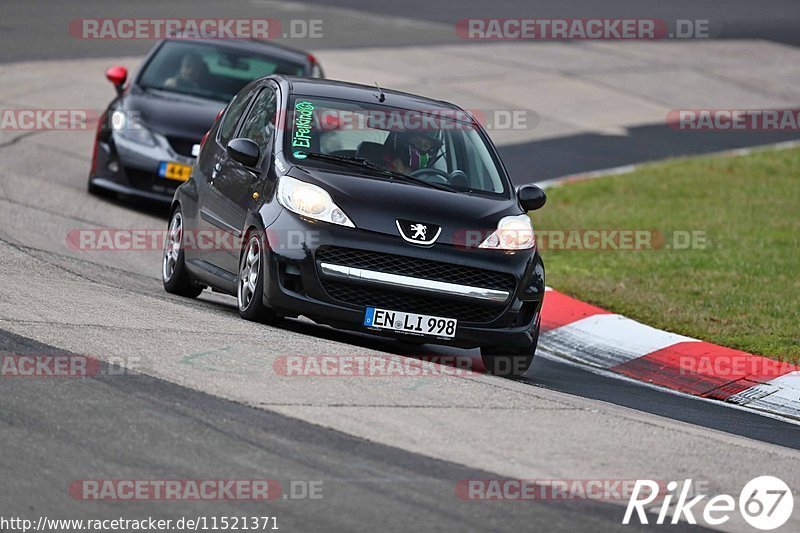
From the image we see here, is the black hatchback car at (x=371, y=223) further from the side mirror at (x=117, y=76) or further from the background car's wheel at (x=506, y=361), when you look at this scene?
the side mirror at (x=117, y=76)

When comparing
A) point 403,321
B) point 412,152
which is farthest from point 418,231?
point 412,152

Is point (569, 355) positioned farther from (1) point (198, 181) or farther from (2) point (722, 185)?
(2) point (722, 185)

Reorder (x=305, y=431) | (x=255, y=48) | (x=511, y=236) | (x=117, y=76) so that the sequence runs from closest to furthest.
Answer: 1. (x=305, y=431)
2. (x=511, y=236)
3. (x=117, y=76)
4. (x=255, y=48)

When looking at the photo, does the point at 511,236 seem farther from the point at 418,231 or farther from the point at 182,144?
the point at 182,144

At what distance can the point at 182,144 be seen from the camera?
48.3 feet

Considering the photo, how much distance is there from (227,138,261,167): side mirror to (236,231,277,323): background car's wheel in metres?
0.56

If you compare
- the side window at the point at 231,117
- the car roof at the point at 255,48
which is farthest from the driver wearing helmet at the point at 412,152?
the car roof at the point at 255,48

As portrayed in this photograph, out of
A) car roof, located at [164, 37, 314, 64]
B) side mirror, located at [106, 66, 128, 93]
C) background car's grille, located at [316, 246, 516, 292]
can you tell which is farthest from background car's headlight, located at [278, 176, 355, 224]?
car roof, located at [164, 37, 314, 64]

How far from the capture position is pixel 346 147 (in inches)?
393

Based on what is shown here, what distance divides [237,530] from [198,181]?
18.2ft

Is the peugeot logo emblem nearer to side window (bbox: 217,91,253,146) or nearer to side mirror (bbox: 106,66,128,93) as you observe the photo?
side window (bbox: 217,91,253,146)

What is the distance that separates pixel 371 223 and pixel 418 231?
0.94 ft

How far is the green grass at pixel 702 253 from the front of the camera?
12.1m

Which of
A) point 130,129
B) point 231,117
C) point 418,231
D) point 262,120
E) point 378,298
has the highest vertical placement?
point 262,120
